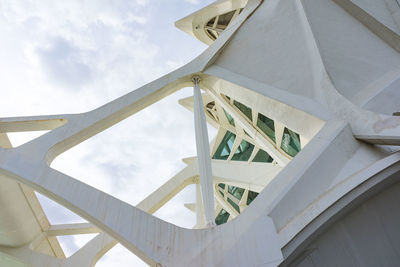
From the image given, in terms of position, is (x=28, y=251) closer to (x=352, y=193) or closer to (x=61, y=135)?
(x=61, y=135)

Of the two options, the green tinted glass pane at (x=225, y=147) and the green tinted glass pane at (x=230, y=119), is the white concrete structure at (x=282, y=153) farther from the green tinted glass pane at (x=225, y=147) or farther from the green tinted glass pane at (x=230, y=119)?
the green tinted glass pane at (x=225, y=147)

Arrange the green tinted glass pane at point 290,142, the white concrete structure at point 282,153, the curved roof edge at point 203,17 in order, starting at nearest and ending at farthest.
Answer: the white concrete structure at point 282,153 < the green tinted glass pane at point 290,142 < the curved roof edge at point 203,17

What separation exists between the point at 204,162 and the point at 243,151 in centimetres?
978

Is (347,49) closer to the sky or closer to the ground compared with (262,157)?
closer to the ground

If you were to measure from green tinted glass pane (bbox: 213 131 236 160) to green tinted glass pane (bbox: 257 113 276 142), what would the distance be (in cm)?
554

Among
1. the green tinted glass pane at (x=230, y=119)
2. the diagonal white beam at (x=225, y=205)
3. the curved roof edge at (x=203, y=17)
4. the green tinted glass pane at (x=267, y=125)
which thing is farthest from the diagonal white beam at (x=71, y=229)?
the curved roof edge at (x=203, y=17)

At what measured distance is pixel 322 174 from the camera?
474 cm

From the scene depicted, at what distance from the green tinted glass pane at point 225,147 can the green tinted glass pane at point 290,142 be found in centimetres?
702

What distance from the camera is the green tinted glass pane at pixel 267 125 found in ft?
38.9

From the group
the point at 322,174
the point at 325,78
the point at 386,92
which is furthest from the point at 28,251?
the point at 386,92

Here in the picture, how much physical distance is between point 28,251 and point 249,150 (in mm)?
10473

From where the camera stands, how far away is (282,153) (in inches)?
428

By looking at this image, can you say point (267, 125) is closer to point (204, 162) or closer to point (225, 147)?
point (204, 162)

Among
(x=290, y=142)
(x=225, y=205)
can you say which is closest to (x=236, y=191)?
(x=225, y=205)
